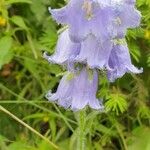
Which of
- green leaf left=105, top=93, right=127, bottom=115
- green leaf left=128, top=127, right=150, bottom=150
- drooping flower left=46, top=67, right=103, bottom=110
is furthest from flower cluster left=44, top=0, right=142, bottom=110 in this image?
green leaf left=128, top=127, right=150, bottom=150

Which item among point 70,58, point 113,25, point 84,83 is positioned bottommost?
point 84,83

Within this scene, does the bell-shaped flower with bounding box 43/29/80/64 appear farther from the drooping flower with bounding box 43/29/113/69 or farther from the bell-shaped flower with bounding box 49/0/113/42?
the bell-shaped flower with bounding box 49/0/113/42

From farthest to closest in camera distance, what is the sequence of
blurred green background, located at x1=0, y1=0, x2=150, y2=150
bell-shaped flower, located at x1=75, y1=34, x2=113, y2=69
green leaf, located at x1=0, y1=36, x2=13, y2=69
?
1. blurred green background, located at x1=0, y1=0, x2=150, y2=150
2. green leaf, located at x1=0, y1=36, x2=13, y2=69
3. bell-shaped flower, located at x1=75, y1=34, x2=113, y2=69

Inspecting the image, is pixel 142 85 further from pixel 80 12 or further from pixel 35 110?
pixel 80 12

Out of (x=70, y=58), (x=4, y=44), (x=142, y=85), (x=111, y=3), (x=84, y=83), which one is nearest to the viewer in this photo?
(x=111, y=3)

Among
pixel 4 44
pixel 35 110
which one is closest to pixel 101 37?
pixel 4 44

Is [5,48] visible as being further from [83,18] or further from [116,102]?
[83,18]

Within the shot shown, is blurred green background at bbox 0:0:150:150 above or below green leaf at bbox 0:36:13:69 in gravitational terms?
below
